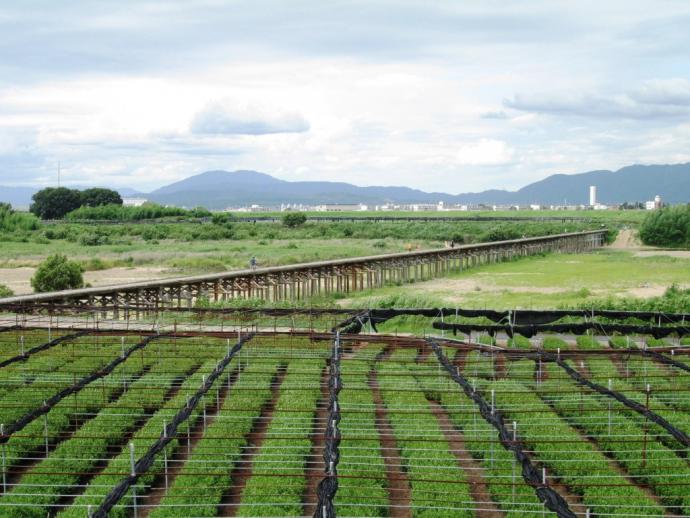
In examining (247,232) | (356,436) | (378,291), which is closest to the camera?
(356,436)

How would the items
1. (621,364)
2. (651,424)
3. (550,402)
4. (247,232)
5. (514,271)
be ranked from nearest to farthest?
(651,424) → (550,402) → (621,364) → (514,271) → (247,232)

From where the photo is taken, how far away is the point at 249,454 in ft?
34.6

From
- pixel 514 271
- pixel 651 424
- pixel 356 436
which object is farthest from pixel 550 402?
pixel 514 271

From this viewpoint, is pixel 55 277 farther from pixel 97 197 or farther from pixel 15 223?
pixel 97 197

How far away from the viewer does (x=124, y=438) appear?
12.6 meters

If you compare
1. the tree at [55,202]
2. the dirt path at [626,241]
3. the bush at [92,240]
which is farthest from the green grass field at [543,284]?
the tree at [55,202]

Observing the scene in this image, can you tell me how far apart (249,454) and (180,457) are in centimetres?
184

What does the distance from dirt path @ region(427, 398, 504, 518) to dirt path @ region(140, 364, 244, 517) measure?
3514mm

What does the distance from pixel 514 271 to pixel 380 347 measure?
3552cm

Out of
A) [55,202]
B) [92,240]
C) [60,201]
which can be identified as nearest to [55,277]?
[92,240]

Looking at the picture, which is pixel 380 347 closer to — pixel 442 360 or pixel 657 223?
pixel 442 360

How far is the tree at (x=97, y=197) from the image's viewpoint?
133 meters

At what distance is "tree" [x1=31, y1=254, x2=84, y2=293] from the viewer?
3375cm

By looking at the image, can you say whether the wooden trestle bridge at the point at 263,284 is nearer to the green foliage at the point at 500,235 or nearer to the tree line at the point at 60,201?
the green foliage at the point at 500,235
